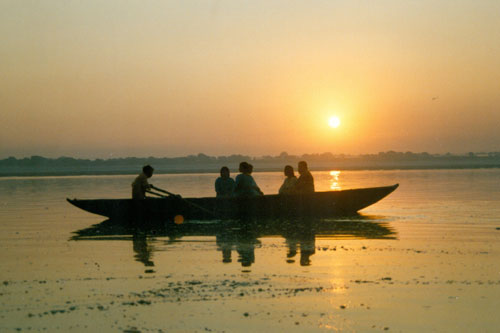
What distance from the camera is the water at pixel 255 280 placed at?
7.02 metres

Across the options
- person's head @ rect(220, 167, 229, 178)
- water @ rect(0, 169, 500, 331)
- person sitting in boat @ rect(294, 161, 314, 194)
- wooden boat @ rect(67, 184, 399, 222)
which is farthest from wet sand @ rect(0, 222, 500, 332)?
person sitting in boat @ rect(294, 161, 314, 194)

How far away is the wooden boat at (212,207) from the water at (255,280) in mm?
3260

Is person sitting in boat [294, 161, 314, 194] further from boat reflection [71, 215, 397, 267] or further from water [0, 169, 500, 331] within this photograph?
water [0, 169, 500, 331]

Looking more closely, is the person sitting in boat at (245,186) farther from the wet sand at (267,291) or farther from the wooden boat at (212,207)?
the wet sand at (267,291)

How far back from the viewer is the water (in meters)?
7.02

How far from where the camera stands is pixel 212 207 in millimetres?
20062

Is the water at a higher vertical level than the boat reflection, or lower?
higher

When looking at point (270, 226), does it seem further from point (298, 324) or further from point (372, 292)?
point (298, 324)

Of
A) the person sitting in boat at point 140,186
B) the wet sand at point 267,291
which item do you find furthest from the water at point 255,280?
the person sitting in boat at point 140,186

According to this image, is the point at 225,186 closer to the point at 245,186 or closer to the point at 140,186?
the point at 245,186

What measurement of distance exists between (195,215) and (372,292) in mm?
12336

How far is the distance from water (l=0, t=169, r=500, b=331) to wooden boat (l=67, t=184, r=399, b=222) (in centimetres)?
326

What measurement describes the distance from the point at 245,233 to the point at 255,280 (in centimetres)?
688

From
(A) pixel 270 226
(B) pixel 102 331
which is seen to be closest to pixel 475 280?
(B) pixel 102 331
